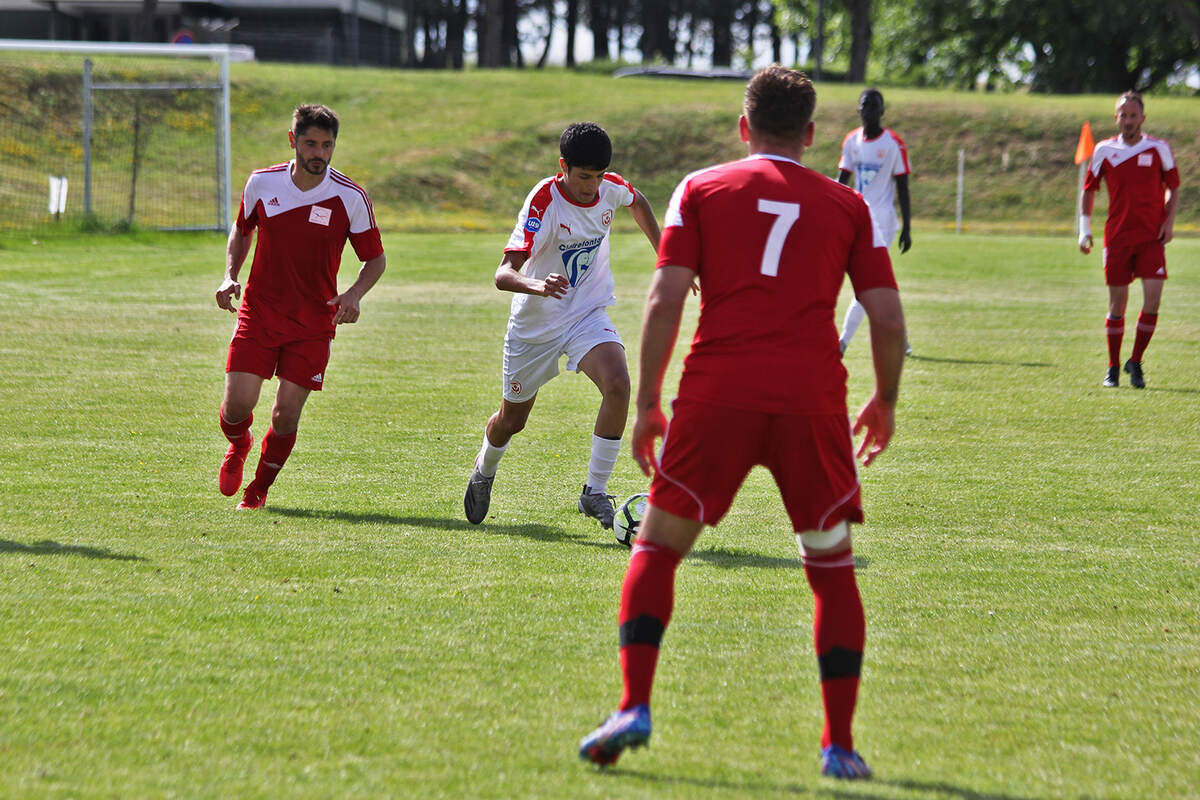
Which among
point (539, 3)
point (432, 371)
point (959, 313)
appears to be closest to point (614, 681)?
point (432, 371)

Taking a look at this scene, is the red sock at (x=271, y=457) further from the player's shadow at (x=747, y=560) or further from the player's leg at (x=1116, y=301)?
the player's leg at (x=1116, y=301)

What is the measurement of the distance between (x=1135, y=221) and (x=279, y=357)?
745cm

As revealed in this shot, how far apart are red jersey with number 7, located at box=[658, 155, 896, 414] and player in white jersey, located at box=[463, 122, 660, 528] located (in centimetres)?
275

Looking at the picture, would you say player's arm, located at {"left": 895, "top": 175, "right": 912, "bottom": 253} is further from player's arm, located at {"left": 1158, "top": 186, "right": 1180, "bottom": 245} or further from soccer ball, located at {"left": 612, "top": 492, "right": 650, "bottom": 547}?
soccer ball, located at {"left": 612, "top": 492, "right": 650, "bottom": 547}

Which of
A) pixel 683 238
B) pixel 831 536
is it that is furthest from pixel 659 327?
pixel 831 536

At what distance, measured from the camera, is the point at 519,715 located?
4.04m

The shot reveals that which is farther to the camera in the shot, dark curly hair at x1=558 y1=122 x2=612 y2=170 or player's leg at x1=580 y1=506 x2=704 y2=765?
dark curly hair at x1=558 y1=122 x2=612 y2=170

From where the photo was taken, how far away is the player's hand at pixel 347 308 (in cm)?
682

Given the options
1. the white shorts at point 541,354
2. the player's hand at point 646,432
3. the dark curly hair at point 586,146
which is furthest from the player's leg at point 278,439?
the player's hand at point 646,432

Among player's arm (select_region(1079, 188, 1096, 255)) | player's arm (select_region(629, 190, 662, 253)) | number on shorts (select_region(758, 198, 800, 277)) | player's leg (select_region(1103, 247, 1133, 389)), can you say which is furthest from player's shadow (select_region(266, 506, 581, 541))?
player's arm (select_region(1079, 188, 1096, 255))

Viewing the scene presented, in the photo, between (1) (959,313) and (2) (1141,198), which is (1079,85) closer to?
(1) (959,313)

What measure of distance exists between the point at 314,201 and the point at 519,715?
3745 mm

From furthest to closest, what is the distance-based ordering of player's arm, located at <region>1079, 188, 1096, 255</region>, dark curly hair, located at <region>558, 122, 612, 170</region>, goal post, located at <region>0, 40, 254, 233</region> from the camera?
goal post, located at <region>0, 40, 254, 233</region> < player's arm, located at <region>1079, 188, 1096, 255</region> < dark curly hair, located at <region>558, 122, 612, 170</region>

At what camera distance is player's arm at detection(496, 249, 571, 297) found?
5.31 meters
